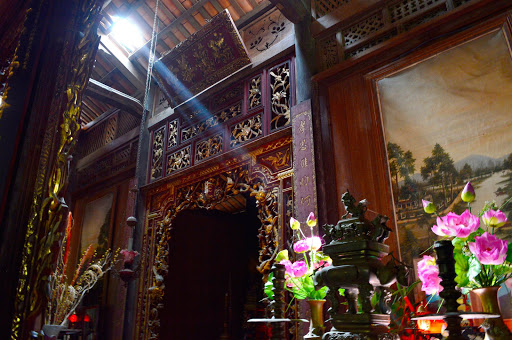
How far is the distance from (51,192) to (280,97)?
309cm

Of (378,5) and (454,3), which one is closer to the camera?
(454,3)

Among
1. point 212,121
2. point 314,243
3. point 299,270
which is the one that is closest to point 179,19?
point 212,121

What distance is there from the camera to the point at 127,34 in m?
5.59

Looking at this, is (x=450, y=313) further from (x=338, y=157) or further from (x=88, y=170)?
(x=88, y=170)

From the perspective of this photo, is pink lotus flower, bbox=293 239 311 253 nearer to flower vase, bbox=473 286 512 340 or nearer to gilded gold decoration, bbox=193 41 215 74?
flower vase, bbox=473 286 512 340

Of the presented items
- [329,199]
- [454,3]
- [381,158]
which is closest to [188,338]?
[329,199]

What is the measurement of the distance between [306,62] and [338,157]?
104 centimetres

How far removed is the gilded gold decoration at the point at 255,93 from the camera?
13.9 ft

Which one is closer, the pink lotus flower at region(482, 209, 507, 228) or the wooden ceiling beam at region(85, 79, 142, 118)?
the pink lotus flower at region(482, 209, 507, 228)

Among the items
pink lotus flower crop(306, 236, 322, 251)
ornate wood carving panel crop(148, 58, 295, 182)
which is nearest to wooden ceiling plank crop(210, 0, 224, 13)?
ornate wood carving panel crop(148, 58, 295, 182)

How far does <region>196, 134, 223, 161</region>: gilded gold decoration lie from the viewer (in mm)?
4430

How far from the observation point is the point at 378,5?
3398mm

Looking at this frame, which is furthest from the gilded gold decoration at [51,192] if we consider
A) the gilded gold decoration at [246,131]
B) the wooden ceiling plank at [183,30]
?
the wooden ceiling plank at [183,30]

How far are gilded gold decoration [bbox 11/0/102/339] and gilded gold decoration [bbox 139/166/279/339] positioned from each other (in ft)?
8.03
